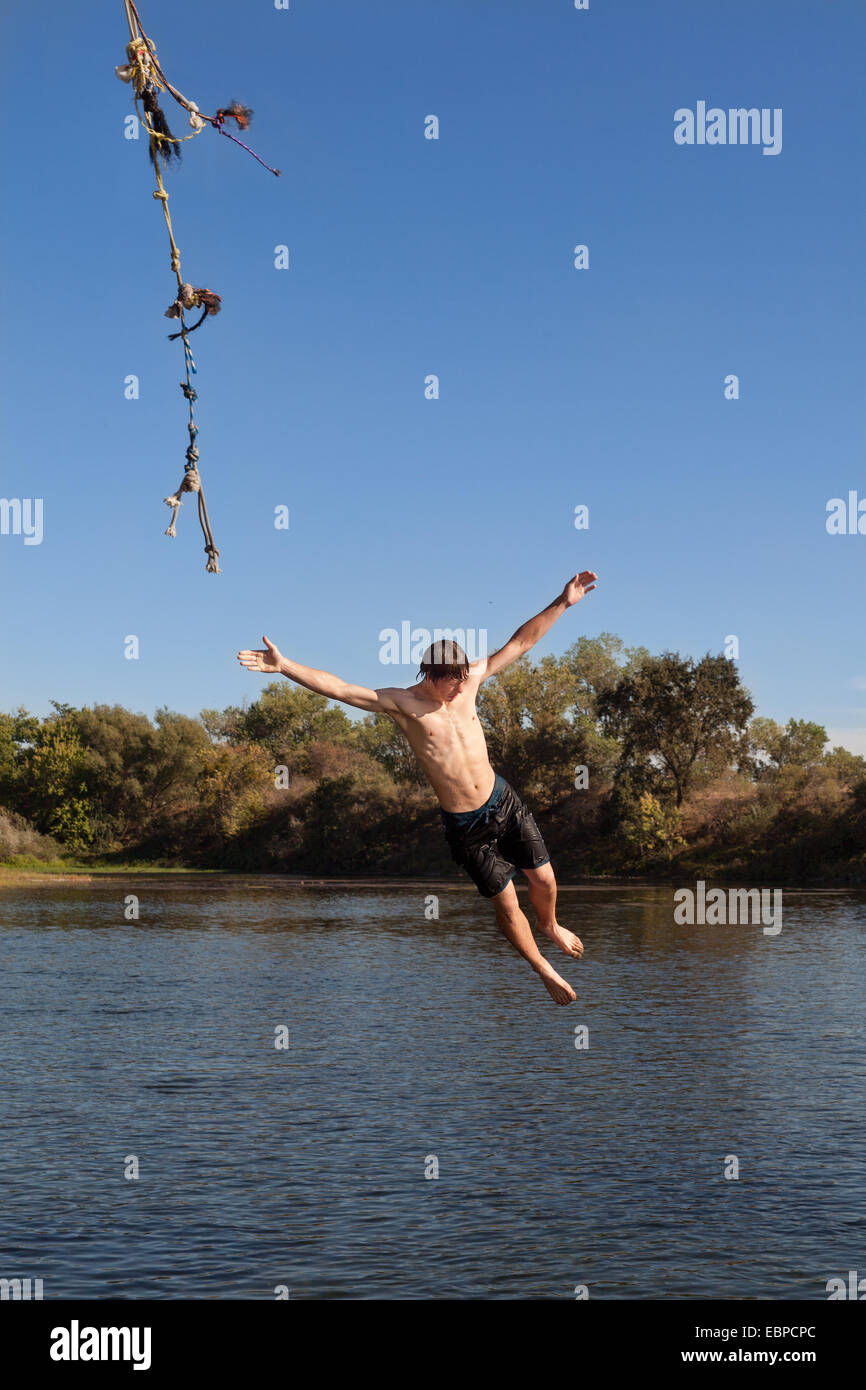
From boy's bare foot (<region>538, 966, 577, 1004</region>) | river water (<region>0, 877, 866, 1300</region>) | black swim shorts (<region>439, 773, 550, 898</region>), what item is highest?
black swim shorts (<region>439, 773, 550, 898</region>)

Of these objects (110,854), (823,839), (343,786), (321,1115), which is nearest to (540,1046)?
(321,1115)

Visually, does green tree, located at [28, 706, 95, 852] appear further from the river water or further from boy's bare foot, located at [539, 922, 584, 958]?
boy's bare foot, located at [539, 922, 584, 958]

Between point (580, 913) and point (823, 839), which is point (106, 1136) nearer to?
point (580, 913)

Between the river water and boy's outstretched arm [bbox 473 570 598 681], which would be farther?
the river water

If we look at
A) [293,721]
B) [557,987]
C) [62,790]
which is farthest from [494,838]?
[293,721]

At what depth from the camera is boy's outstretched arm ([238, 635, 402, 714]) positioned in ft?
30.2

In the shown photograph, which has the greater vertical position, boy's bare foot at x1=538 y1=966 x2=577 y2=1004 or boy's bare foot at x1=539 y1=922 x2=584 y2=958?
boy's bare foot at x1=539 y1=922 x2=584 y2=958

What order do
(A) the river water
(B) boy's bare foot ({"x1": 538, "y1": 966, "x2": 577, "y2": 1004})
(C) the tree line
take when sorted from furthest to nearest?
(C) the tree line, (A) the river water, (B) boy's bare foot ({"x1": 538, "y1": 966, "x2": 577, "y2": 1004})

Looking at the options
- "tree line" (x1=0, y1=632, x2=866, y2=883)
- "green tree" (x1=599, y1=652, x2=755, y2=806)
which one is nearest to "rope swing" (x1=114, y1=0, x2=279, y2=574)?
"tree line" (x1=0, y1=632, x2=866, y2=883)

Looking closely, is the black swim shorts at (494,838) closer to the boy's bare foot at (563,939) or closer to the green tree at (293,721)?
the boy's bare foot at (563,939)

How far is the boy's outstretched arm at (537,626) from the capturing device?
994 cm

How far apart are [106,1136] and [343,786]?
3058 inches

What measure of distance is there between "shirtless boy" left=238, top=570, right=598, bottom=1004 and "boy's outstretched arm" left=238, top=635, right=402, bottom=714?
0.04 ft
